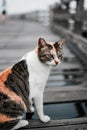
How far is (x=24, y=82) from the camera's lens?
302 cm

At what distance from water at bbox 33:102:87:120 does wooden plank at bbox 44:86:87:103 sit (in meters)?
0.12

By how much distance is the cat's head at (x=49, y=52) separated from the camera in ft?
9.76

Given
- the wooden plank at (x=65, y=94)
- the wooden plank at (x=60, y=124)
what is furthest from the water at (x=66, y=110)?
the wooden plank at (x=60, y=124)

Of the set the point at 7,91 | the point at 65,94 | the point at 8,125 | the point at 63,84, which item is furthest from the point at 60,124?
the point at 63,84

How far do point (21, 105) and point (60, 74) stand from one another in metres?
2.40

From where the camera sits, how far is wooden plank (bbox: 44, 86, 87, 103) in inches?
152

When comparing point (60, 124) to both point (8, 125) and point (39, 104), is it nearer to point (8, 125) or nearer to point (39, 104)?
point (39, 104)

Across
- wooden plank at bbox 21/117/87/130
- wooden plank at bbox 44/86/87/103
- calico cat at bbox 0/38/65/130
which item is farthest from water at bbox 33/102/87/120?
calico cat at bbox 0/38/65/130

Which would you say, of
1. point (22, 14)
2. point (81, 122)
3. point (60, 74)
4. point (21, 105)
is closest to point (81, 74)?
point (60, 74)

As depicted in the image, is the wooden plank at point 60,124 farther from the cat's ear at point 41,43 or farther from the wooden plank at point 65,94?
the cat's ear at point 41,43

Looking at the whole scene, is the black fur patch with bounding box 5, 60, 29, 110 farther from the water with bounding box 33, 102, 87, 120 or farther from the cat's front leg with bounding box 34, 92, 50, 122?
the water with bounding box 33, 102, 87, 120

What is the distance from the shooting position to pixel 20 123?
3113 millimetres

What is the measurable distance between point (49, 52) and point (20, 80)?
39cm

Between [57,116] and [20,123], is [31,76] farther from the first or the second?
[57,116]
